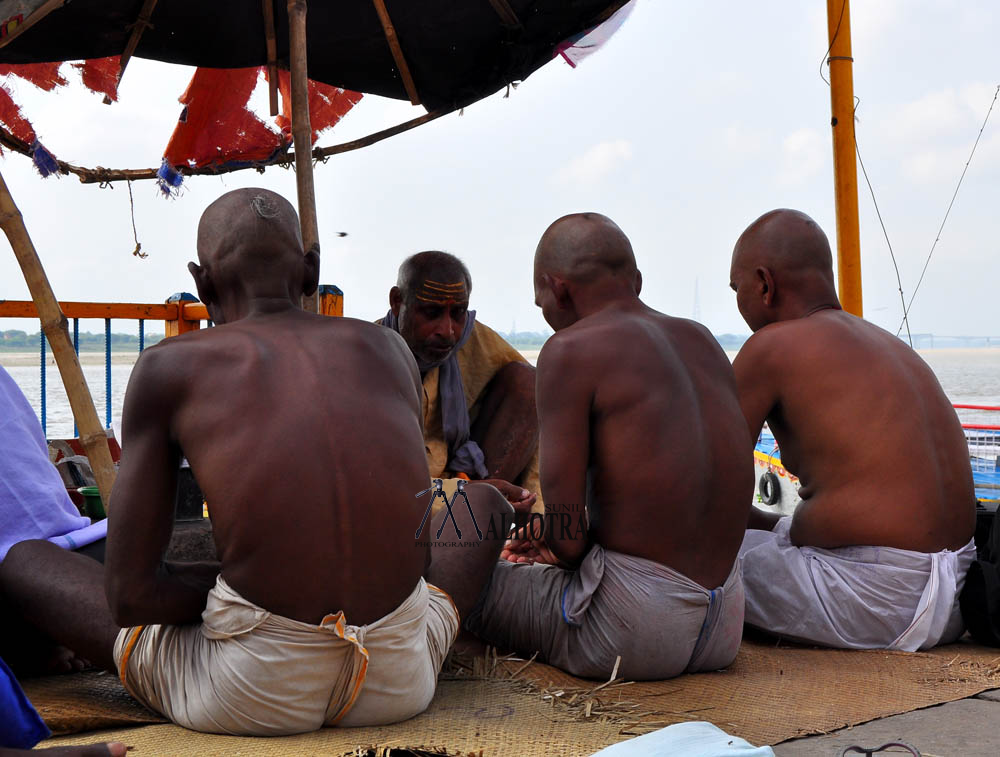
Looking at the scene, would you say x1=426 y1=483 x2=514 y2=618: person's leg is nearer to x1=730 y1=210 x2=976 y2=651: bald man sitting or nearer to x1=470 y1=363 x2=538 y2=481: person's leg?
x1=730 y1=210 x2=976 y2=651: bald man sitting

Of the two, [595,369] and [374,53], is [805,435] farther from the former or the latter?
[374,53]

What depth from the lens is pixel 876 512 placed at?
11.1ft

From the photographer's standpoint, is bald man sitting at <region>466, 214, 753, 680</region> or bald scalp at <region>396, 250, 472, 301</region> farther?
bald scalp at <region>396, 250, 472, 301</region>

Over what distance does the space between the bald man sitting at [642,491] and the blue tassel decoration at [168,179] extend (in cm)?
417

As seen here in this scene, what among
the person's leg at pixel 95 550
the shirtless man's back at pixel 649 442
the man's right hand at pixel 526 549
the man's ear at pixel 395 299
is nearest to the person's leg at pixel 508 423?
the man's ear at pixel 395 299

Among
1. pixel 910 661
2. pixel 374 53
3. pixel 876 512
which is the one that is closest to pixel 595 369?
pixel 876 512

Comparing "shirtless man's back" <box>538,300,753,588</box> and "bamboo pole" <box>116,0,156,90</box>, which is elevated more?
"bamboo pole" <box>116,0,156,90</box>

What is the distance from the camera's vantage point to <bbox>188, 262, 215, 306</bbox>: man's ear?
2486mm

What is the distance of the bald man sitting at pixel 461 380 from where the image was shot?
450 cm

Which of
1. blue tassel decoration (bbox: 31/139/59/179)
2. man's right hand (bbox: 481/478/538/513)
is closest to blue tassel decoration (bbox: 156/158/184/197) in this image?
blue tassel decoration (bbox: 31/139/59/179)

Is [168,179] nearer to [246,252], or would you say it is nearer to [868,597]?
[246,252]

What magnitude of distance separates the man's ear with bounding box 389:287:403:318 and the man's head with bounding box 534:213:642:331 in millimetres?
1509

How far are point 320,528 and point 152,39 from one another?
3782 millimetres

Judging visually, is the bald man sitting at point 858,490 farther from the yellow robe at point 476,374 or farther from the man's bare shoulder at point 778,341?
the yellow robe at point 476,374
